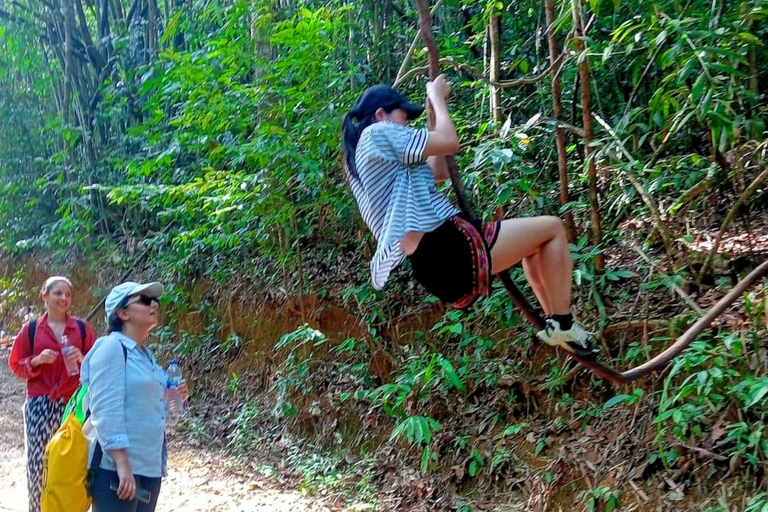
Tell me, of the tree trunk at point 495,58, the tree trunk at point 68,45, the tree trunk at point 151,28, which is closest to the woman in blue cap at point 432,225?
the tree trunk at point 495,58

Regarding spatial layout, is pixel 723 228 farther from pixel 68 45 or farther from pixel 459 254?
pixel 68 45

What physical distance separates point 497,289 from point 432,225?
2.50 m

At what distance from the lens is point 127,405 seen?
3.03 metres

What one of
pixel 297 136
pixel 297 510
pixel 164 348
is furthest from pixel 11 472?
pixel 297 136

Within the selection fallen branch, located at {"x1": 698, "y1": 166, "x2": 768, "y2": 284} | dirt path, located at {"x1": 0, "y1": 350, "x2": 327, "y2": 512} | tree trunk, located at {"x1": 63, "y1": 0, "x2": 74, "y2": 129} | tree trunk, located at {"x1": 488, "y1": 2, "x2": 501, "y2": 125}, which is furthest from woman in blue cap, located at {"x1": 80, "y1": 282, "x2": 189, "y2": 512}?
tree trunk, located at {"x1": 63, "y1": 0, "x2": 74, "y2": 129}

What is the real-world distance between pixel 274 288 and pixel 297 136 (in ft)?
7.88

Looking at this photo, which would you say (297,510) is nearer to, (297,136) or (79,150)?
(297,136)

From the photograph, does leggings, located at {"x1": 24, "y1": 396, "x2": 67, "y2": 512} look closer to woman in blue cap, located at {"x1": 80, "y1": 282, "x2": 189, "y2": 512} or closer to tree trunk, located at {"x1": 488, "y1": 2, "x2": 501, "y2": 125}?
woman in blue cap, located at {"x1": 80, "y1": 282, "x2": 189, "y2": 512}

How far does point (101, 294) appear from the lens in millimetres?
10219

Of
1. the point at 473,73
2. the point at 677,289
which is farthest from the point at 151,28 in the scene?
the point at 677,289

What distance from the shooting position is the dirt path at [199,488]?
18.3ft

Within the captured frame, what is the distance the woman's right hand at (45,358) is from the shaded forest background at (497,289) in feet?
6.95

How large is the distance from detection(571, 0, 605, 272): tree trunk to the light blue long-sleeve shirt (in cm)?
297

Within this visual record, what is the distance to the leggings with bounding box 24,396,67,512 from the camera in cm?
436
